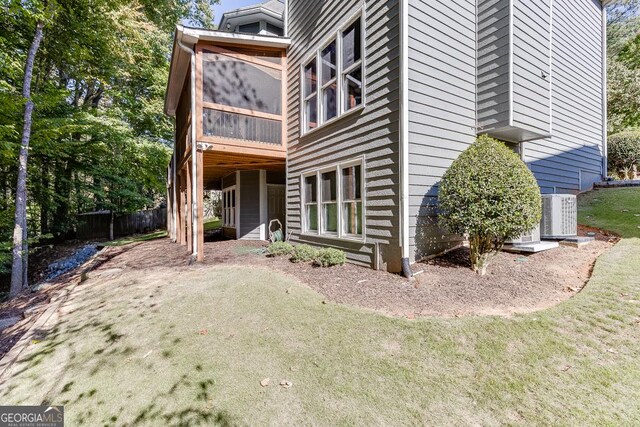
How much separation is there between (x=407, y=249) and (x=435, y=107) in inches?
109

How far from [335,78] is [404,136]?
283 centimetres

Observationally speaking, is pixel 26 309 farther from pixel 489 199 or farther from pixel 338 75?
pixel 489 199

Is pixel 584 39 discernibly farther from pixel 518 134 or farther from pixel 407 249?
pixel 407 249

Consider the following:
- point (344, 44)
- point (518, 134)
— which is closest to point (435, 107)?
point (518, 134)

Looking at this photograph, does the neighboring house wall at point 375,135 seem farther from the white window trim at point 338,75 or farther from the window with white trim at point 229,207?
the window with white trim at point 229,207

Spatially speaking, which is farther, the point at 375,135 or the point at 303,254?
the point at 303,254

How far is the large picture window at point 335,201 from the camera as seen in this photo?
6.26m

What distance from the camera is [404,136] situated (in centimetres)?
507

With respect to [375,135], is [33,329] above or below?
below

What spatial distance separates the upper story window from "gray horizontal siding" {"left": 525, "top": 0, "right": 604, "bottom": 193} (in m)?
4.58

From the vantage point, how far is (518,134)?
6238 mm

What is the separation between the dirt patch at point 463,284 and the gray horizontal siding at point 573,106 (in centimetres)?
255

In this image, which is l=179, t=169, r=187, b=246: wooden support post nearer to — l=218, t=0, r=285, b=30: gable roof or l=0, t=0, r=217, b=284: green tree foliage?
l=0, t=0, r=217, b=284: green tree foliage

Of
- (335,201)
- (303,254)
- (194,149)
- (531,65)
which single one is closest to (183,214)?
(194,149)
